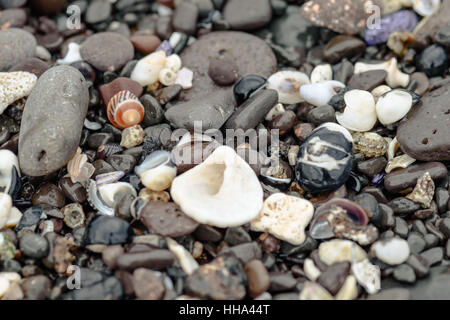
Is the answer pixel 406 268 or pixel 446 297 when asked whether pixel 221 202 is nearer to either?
pixel 406 268

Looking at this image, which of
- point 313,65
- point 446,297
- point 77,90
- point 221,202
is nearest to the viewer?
point 446,297

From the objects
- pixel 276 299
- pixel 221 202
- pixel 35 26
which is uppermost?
pixel 35 26

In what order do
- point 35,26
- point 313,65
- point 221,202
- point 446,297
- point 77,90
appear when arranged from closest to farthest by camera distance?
point 446,297 < point 221,202 < point 77,90 < point 313,65 < point 35,26

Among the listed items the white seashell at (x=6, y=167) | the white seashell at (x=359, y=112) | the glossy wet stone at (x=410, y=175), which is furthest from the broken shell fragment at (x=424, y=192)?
the white seashell at (x=6, y=167)

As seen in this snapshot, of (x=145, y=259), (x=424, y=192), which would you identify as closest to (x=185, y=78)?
(x=145, y=259)

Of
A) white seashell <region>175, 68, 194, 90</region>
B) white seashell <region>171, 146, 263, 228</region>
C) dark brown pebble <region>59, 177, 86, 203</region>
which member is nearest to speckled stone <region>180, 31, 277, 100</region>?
white seashell <region>175, 68, 194, 90</region>

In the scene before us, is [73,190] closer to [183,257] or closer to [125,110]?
[125,110]

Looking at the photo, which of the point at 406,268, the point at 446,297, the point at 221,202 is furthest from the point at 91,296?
the point at 446,297
